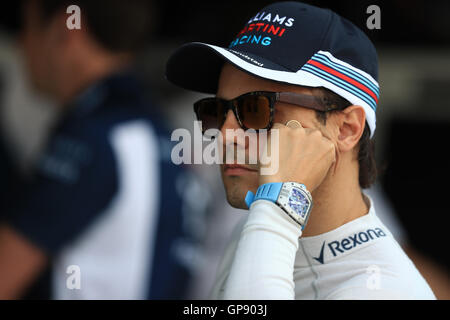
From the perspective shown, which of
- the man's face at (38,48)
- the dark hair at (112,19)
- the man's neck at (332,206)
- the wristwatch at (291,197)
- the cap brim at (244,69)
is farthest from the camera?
the man's face at (38,48)

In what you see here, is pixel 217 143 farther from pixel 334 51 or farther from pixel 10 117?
pixel 10 117

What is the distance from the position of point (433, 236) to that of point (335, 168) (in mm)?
4349

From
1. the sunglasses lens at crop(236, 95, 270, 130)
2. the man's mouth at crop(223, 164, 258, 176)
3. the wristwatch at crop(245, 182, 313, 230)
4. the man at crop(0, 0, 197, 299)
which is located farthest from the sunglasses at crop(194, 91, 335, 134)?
the man at crop(0, 0, 197, 299)

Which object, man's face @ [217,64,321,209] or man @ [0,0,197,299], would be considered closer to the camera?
man's face @ [217,64,321,209]

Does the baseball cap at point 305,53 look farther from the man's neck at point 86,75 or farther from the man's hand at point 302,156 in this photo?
the man's neck at point 86,75

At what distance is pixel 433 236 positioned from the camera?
5.78m

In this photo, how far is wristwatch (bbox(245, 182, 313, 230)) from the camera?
1550 millimetres

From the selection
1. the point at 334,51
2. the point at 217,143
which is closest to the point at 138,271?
the point at 217,143

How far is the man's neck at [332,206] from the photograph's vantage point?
1893mm

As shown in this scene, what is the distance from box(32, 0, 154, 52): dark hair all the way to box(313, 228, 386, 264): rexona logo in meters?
1.86

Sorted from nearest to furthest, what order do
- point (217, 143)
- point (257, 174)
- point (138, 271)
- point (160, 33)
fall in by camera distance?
point (257, 174) < point (217, 143) < point (138, 271) < point (160, 33)

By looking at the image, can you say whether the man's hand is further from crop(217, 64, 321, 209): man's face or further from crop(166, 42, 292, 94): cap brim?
crop(166, 42, 292, 94): cap brim

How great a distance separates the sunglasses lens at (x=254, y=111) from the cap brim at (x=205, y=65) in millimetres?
91

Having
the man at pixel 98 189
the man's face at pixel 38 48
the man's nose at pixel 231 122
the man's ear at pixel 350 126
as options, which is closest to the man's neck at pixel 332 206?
the man's ear at pixel 350 126
